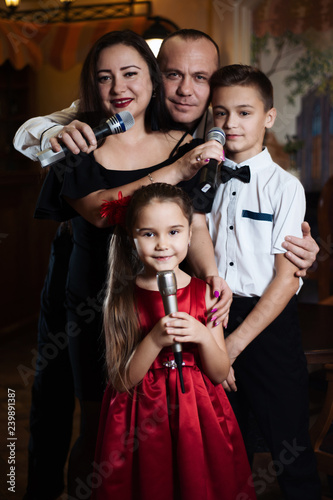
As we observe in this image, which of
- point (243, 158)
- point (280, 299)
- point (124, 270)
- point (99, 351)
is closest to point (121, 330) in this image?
point (124, 270)

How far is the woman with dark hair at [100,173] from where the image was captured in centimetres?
130

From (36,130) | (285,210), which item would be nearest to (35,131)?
(36,130)

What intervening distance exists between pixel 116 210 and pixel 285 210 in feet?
1.38

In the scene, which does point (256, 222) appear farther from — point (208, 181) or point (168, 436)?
point (168, 436)

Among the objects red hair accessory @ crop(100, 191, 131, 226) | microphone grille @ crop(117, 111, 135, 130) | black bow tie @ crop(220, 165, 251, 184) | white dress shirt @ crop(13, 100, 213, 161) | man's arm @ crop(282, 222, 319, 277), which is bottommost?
man's arm @ crop(282, 222, 319, 277)

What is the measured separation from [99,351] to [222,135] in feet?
2.10

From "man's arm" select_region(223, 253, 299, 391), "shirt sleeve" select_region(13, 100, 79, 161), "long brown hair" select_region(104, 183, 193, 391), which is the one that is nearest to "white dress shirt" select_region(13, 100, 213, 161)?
"shirt sleeve" select_region(13, 100, 79, 161)

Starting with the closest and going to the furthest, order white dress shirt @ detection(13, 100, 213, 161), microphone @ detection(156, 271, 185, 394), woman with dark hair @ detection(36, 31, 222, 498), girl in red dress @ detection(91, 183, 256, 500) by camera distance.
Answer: microphone @ detection(156, 271, 185, 394) < girl in red dress @ detection(91, 183, 256, 500) < woman with dark hair @ detection(36, 31, 222, 498) < white dress shirt @ detection(13, 100, 213, 161)

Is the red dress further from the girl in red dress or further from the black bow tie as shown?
the black bow tie

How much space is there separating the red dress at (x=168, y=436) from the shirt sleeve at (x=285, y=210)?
9.6 inches

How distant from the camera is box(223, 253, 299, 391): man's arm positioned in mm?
1355

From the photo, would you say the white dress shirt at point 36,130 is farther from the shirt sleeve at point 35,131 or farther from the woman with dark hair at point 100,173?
the woman with dark hair at point 100,173

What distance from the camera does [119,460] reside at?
1213mm

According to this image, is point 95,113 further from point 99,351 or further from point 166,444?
point 166,444
